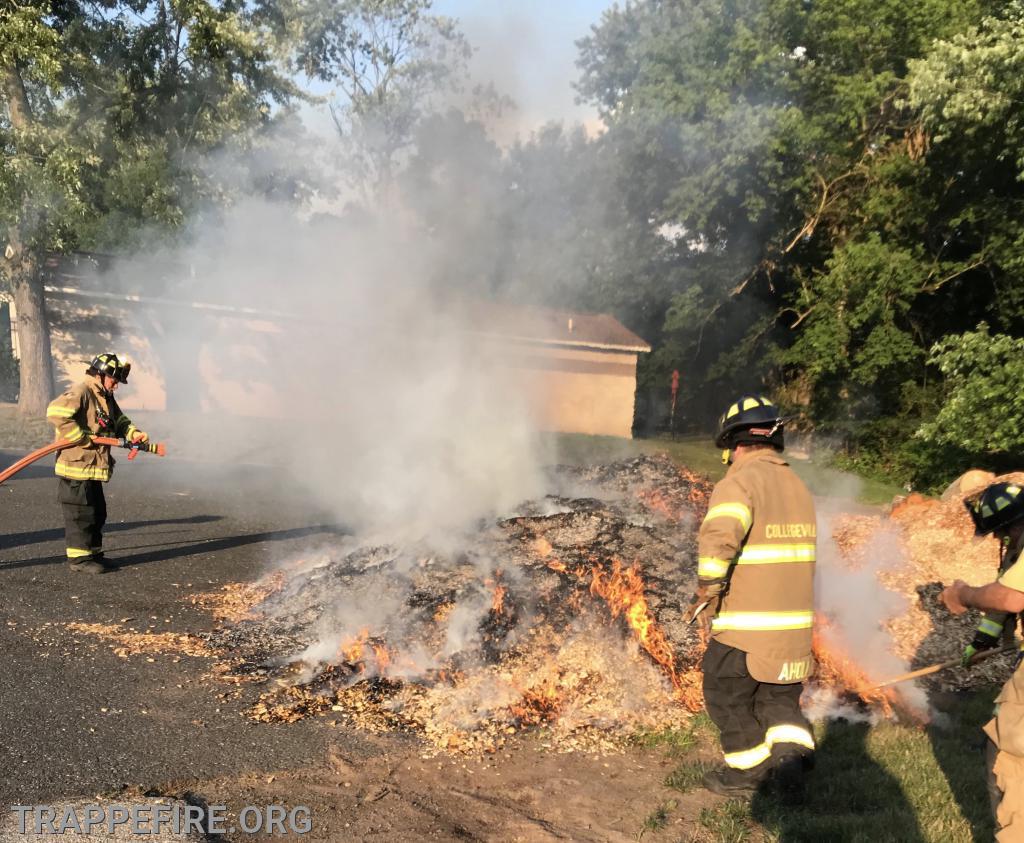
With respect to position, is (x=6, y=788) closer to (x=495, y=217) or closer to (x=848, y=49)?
(x=495, y=217)

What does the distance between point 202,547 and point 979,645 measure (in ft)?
20.2

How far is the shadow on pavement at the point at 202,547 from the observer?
20.6ft

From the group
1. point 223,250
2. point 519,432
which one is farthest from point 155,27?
point 519,432

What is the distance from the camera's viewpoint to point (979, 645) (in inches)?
136

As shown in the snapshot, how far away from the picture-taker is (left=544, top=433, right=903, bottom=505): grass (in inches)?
513

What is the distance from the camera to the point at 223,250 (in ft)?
43.6

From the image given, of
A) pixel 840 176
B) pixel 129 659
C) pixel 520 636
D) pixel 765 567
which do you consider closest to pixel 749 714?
pixel 765 567

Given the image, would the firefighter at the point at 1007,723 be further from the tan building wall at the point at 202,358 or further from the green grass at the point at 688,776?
the tan building wall at the point at 202,358

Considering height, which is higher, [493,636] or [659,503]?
[659,503]

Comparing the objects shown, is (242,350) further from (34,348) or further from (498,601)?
(498,601)

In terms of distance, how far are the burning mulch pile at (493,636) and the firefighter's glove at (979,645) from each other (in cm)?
137

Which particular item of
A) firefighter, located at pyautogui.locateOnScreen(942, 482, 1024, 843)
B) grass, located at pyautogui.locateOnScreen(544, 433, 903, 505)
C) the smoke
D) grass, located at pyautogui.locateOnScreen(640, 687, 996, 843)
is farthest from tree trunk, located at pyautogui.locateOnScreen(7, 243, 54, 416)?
firefighter, located at pyautogui.locateOnScreen(942, 482, 1024, 843)

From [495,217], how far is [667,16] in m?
9.55

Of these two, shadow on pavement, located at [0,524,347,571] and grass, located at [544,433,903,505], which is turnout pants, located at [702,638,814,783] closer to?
shadow on pavement, located at [0,524,347,571]
